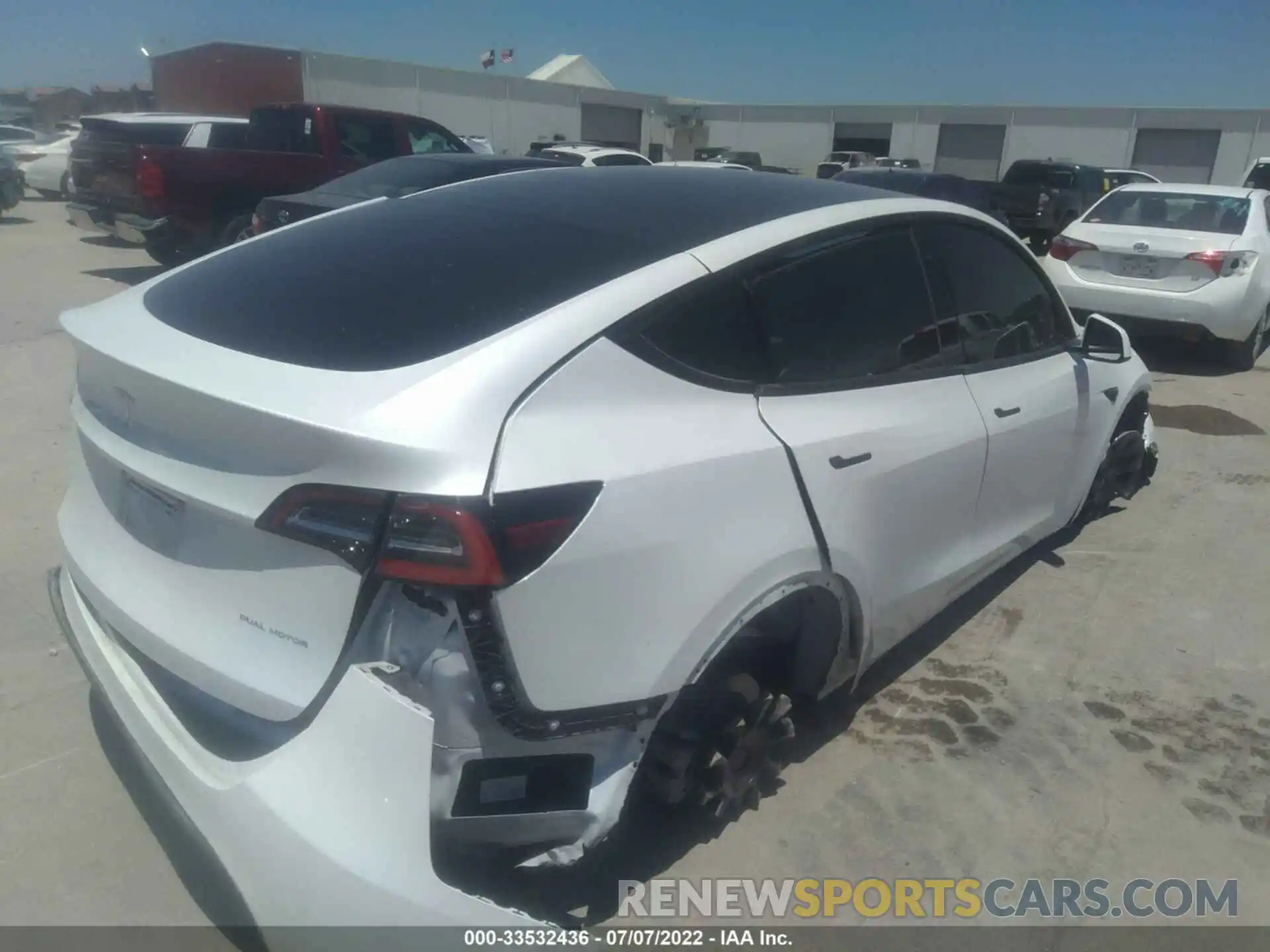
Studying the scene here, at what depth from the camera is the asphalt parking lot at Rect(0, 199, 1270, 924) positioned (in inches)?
98.0

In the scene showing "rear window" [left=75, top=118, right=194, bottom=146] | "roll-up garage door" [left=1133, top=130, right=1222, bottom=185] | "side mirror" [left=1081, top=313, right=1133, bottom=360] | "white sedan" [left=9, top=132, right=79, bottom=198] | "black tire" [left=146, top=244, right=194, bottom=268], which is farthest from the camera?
"roll-up garage door" [left=1133, top=130, right=1222, bottom=185]

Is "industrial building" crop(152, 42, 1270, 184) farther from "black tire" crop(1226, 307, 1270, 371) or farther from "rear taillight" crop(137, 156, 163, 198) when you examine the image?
"black tire" crop(1226, 307, 1270, 371)

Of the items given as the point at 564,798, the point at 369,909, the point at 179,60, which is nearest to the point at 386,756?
the point at 369,909

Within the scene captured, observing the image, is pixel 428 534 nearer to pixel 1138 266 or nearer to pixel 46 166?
pixel 1138 266

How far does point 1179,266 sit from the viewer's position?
7727mm

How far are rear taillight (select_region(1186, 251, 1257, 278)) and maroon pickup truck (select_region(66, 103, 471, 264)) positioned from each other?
850 centimetres

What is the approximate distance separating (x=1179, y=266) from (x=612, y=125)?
120ft

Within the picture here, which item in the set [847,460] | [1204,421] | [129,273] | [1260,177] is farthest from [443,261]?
[1260,177]

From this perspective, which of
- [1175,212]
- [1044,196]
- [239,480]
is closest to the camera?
[239,480]

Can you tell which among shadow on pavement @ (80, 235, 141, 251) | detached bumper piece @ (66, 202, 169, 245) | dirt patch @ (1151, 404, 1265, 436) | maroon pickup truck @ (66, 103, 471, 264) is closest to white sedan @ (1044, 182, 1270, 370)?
dirt patch @ (1151, 404, 1265, 436)

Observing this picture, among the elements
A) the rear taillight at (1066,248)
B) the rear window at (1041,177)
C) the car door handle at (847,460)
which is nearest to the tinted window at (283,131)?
the rear taillight at (1066,248)

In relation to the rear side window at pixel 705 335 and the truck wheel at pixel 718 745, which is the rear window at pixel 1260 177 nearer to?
the rear side window at pixel 705 335

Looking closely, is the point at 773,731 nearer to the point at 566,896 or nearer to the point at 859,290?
the point at 566,896

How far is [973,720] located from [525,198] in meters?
2.21
